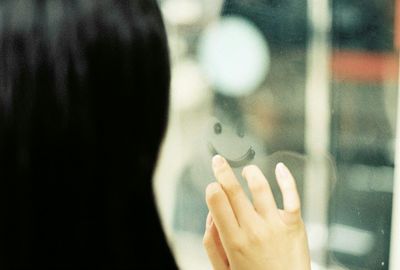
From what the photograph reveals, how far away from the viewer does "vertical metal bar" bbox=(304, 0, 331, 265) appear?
125 cm

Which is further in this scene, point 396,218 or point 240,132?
point 240,132

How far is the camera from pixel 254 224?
0.77 m

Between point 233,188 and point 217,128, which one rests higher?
point 233,188

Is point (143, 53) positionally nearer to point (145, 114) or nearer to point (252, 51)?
point (145, 114)

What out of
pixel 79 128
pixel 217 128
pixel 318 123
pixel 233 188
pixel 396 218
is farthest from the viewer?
pixel 217 128

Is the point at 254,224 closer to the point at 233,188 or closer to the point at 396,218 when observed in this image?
the point at 233,188

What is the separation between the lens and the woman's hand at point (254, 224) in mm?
773

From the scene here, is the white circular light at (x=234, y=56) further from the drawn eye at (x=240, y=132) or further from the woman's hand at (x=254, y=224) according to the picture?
the woman's hand at (x=254, y=224)

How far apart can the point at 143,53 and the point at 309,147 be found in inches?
30.2

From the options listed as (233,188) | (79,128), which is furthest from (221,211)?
(79,128)

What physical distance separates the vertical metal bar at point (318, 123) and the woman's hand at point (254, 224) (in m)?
0.48

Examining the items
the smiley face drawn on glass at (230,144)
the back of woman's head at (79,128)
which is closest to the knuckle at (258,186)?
the back of woman's head at (79,128)

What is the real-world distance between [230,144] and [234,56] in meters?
0.24

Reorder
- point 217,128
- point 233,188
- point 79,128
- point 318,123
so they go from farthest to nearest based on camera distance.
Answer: point 217,128 → point 318,123 → point 233,188 → point 79,128
